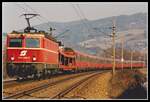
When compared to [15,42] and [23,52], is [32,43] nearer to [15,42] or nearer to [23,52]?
[23,52]

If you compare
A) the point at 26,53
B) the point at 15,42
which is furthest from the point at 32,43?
the point at 15,42

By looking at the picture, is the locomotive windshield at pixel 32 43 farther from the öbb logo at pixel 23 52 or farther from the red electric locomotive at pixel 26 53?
the öbb logo at pixel 23 52

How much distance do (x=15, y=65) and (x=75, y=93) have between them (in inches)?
316

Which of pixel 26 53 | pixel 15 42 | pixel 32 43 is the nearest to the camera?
pixel 26 53

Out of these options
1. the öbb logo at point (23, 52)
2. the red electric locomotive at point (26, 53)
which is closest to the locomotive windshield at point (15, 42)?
the red electric locomotive at point (26, 53)

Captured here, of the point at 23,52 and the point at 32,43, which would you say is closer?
the point at 23,52

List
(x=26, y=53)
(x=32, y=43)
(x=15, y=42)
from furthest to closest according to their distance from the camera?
1. (x=32, y=43)
2. (x=15, y=42)
3. (x=26, y=53)

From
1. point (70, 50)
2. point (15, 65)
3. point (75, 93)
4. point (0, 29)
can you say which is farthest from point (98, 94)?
point (70, 50)

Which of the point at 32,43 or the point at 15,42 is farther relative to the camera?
the point at 32,43

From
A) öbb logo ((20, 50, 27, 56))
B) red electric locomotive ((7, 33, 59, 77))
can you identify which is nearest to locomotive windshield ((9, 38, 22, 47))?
red electric locomotive ((7, 33, 59, 77))

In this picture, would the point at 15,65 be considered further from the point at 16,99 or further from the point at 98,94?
the point at 16,99

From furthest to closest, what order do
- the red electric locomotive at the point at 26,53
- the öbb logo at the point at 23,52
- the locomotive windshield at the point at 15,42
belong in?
1. the locomotive windshield at the point at 15,42
2. the öbb logo at the point at 23,52
3. the red electric locomotive at the point at 26,53

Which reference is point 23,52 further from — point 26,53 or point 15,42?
point 15,42

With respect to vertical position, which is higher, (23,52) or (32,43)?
(32,43)
